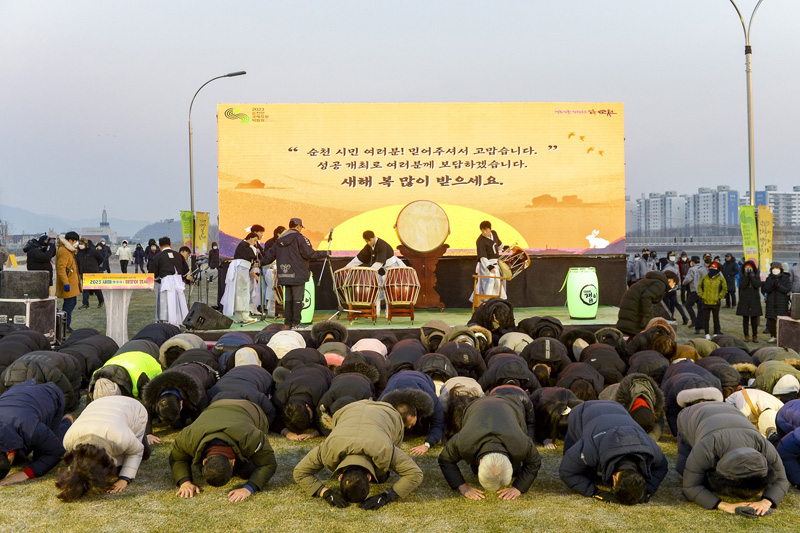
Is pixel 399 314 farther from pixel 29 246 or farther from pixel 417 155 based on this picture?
pixel 29 246

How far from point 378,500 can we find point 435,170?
9.80 metres

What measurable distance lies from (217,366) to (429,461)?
230 cm

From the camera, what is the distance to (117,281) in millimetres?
9461

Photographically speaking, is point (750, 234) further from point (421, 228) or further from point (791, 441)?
point (791, 441)

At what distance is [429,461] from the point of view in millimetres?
5297

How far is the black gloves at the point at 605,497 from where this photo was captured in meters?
4.38

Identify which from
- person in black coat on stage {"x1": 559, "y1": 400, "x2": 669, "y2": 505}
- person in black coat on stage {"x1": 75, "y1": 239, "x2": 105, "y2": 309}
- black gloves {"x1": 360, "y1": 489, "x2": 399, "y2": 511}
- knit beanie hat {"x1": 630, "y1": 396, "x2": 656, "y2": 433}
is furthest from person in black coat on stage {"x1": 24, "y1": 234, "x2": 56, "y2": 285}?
person in black coat on stage {"x1": 559, "y1": 400, "x2": 669, "y2": 505}

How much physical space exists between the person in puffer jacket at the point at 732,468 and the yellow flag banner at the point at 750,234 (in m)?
8.06

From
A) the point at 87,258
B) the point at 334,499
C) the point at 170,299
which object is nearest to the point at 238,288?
the point at 170,299

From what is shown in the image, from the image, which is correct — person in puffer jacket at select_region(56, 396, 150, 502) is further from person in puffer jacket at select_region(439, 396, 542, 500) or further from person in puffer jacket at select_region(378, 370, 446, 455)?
person in puffer jacket at select_region(439, 396, 542, 500)

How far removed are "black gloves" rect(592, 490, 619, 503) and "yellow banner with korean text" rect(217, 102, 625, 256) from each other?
920 cm

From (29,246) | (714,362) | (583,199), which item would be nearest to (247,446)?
(714,362)

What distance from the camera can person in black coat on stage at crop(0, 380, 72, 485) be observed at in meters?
4.58

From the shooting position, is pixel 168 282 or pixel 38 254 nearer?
pixel 168 282
